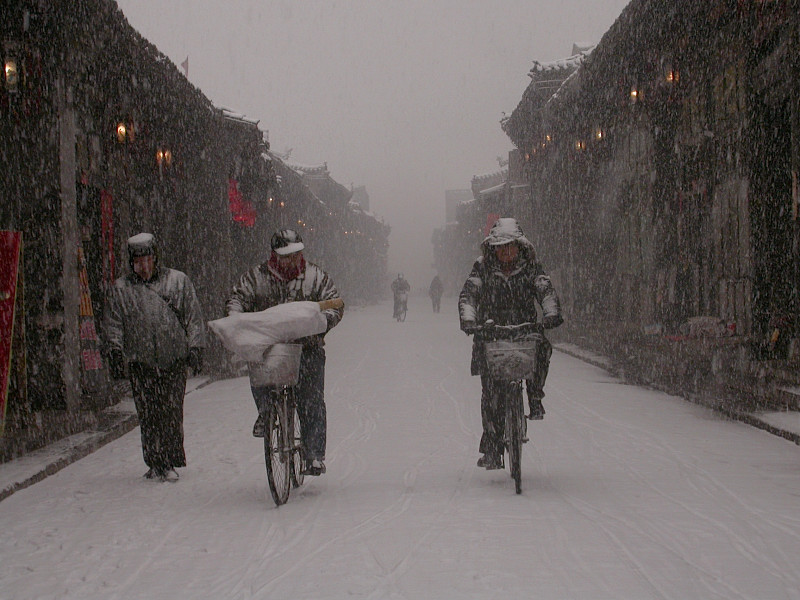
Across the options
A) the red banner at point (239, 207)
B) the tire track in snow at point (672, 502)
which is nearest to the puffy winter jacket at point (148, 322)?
the tire track in snow at point (672, 502)

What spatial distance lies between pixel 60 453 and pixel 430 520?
4.28 meters

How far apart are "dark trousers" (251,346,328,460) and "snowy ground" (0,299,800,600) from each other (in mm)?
365

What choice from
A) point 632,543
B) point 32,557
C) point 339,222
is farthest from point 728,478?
point 339,222

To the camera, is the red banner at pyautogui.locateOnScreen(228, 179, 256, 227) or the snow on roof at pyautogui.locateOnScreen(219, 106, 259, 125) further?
the red banner at pyautogui.locateOnScreen(228, 179, 256, 227)

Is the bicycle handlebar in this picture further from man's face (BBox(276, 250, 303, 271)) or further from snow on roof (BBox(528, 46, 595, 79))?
snow on roof (BBox(528, 46, 595, 79))

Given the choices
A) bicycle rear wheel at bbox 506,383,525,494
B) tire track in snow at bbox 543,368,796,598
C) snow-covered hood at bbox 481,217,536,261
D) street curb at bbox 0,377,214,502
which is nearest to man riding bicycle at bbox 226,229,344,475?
snow-covered hood at bbox 481,217,536,261

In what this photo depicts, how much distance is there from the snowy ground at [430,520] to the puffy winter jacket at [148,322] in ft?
3.62

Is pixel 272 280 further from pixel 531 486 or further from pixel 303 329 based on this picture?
pixel 531 486

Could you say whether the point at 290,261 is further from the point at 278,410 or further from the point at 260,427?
the point at 260,427

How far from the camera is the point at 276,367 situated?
247 inches

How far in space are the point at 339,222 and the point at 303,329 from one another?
235ft

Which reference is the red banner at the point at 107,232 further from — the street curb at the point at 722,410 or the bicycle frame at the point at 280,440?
the street curb at the point at 722,410

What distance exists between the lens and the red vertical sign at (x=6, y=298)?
24.5 ft

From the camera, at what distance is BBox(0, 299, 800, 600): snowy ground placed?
4617 millimetres
